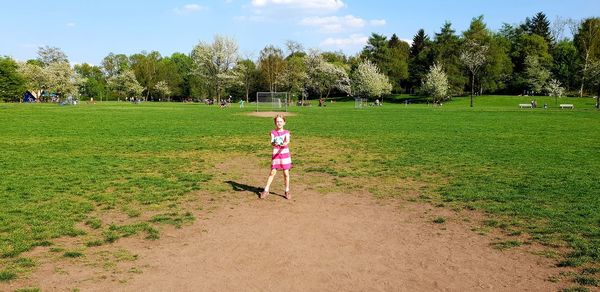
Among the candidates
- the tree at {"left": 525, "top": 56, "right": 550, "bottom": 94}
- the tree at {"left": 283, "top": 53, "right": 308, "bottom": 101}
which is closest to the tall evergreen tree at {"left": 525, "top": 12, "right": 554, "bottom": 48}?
the tree at {"left": 525, "top": 56, "right": 550, "bottom": 94}

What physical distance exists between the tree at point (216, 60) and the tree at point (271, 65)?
12399mm

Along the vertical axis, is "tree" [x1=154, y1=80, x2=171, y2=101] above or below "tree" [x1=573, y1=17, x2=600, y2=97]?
below

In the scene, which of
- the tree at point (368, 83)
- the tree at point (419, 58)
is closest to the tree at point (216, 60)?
the tree at point (368, 83)

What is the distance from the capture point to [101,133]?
23.6m

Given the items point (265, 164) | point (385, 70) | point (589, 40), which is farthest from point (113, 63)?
point (265, 164)

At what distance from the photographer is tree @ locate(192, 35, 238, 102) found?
8656 centimetres

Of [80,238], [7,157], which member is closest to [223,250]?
[80,238]

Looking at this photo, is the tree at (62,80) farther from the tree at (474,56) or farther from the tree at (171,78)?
the tree at (474,56)

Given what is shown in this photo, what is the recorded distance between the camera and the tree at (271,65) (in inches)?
3893

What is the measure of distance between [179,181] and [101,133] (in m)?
14.7

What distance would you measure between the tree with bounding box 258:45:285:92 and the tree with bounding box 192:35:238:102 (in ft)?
40.7

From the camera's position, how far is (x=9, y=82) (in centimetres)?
8081

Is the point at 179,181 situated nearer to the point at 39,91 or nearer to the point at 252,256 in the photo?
the point at 252,256

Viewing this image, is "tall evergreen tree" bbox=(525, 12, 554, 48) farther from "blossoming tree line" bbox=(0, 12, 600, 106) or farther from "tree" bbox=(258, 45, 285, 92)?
"tree" bbox=(258, 45, 285, 92)
